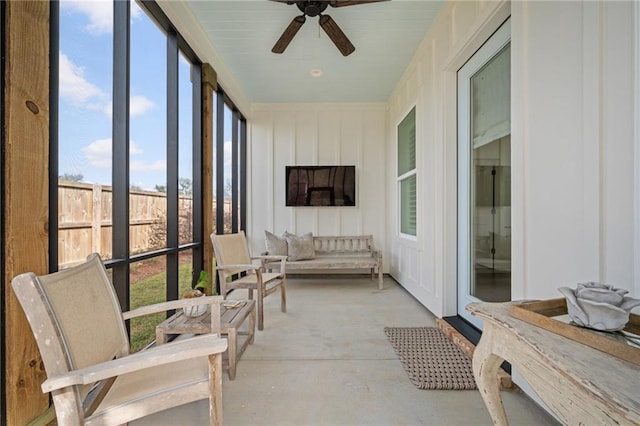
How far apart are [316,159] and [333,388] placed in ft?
12.2

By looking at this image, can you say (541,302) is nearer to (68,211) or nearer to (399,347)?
(399,347)

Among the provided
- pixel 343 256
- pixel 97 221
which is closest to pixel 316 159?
pixel 343 256

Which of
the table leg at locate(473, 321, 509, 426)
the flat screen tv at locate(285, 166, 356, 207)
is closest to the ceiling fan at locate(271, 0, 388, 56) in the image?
the flat screen tv at locate(285, 166, 356, 207)

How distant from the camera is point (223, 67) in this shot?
357 cm

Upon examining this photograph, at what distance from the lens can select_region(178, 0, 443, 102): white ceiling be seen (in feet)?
8.63

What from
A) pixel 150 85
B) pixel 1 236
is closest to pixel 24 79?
pixel 1 236

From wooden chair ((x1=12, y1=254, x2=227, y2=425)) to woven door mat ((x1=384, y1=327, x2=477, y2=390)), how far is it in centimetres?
131

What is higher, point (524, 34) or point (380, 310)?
point (524, 34)

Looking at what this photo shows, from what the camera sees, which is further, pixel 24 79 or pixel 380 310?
pixel 380 310

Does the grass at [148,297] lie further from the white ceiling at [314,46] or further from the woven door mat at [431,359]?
the white ceiling at [314,46]

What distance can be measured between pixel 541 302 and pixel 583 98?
98cm

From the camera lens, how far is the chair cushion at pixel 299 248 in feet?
13.8

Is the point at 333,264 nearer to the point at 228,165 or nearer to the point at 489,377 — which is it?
the point at 228,165

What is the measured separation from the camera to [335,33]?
260cm
